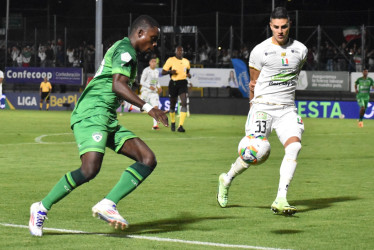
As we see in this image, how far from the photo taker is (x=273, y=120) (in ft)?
32.3

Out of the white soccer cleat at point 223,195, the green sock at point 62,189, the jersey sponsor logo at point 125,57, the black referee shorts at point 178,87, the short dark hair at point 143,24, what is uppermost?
the short dark hair at point 143,24

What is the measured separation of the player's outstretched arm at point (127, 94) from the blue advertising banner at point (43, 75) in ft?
117

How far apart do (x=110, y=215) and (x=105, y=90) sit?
1168 mm

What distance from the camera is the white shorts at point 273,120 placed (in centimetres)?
972

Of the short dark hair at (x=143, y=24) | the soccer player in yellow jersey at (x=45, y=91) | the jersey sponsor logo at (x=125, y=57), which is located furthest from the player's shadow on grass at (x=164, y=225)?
the soccer player in yellow jersey at (x=45, y=91)

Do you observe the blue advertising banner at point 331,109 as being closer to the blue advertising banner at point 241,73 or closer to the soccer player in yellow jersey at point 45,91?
the blue advertising banner at point 241,73

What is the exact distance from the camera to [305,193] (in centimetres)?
1138

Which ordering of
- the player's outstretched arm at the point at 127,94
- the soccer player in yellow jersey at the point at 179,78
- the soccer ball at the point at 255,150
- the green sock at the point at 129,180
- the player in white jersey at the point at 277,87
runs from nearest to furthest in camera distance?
the player's outstretched arm at the point at 127,94 → the green sock at the point at 129,180 → the soccer ball at the point at 255,150 → the player in white jersey at the point at 277,87 → the soccer player in yellow jersey at the point at 179,78

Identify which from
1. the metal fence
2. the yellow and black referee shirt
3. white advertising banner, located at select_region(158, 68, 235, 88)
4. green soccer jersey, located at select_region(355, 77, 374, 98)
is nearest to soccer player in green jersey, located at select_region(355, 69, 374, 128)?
green soccer jersey, located at select_region(355, 77, 374, 98)

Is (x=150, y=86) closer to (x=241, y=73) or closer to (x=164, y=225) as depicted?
(x=241, y=73)

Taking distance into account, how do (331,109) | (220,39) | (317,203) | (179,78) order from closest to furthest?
(317,203) < (179,78) < (331,109) < (220,39)

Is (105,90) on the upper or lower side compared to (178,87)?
upper

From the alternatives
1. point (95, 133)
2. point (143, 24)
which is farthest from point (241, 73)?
point (95, 133)

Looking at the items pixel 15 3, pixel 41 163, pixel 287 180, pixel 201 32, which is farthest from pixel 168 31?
pixel 15 3
